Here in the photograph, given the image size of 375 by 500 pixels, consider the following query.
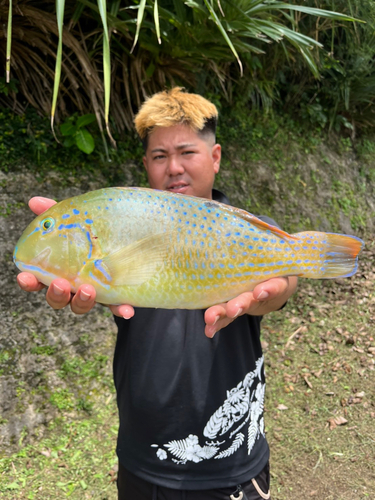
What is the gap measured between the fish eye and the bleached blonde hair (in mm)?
1102

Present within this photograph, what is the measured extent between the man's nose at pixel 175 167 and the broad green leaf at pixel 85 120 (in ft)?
8.23

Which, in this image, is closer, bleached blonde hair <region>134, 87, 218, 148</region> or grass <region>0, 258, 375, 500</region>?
bleached blonde hair <region>134, 87, 218, 148</region>

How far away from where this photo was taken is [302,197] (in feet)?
23.0

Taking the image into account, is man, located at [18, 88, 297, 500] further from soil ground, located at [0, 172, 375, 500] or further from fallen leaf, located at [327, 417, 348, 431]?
fallen leaf, located at [327, 417, 348, 431]

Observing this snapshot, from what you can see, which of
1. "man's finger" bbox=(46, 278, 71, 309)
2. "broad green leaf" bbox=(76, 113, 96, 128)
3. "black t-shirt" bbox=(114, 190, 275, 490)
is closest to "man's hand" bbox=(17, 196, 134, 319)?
"man's finger" bbox=(46, 278, 71, 309)

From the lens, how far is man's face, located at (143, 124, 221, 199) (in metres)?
2.34

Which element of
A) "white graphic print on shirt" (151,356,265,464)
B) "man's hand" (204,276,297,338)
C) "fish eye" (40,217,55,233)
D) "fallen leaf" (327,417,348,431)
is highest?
"fish eye" (40,217,55,233)

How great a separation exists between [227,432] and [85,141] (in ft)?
11.5

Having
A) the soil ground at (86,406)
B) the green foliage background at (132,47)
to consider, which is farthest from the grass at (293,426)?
the green foliage background at (132,47)

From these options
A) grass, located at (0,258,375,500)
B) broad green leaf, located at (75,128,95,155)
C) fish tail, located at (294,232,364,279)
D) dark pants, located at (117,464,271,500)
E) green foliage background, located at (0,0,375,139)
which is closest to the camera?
fish tail, located at (294,232,364,279)

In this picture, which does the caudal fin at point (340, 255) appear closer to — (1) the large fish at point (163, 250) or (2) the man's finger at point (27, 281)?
(1) the large fish at point (163, 250)

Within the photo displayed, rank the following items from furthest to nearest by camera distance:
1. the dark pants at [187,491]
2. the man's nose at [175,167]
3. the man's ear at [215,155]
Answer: the man's ear at [215,155] < the man's nose at [175,167] < the dark pants at [187,491]

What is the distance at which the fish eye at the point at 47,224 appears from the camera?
1596 millimetres

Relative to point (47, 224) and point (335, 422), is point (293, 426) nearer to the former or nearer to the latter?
point (335, 422)
